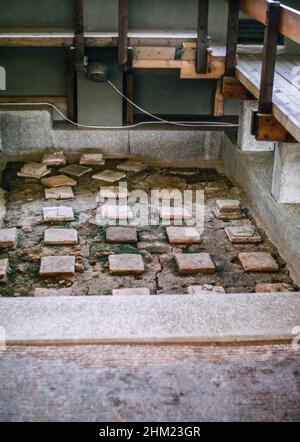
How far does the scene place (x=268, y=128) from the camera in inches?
279

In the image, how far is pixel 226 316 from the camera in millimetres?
5277

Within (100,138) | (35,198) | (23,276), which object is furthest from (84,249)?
(100,138)

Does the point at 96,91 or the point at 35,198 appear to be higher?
the point at 96,91

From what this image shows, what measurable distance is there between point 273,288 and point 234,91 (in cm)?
338

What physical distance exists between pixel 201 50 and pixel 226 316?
471cm

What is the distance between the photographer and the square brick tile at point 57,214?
795 cm

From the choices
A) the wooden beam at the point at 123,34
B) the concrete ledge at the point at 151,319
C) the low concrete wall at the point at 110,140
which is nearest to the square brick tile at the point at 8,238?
the concrete ledge at the point at 151,319

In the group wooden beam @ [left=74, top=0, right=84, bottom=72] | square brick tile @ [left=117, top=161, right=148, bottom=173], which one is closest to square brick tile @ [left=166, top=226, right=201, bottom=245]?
square brick tile @ [left=117, top=161, right=148, bottom=173]

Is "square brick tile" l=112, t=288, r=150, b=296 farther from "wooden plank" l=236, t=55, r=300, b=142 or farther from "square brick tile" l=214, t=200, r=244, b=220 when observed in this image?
Answer: "square brick tile" l=214, t=200, r=244, b=220

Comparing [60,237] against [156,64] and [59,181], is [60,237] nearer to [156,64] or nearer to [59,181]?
[59,181]

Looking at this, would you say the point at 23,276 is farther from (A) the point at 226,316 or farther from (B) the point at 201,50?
(B) the point at 201,50

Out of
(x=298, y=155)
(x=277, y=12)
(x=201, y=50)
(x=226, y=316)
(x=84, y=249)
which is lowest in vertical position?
(x=84, y=249)

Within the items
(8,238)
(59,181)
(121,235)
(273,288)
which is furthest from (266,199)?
(8,238)
